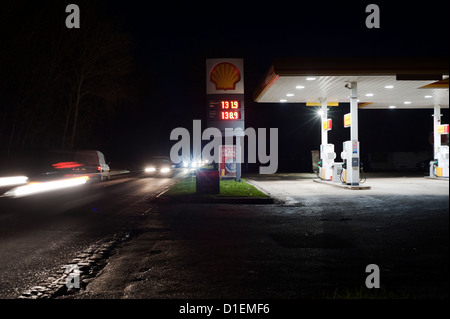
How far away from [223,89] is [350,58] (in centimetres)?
1075

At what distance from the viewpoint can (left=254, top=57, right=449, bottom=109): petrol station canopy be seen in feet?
60.1

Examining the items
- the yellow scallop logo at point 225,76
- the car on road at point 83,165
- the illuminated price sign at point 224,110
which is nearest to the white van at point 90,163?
the car on road at point 83,165

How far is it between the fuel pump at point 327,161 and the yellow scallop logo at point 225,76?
6787 millimetres

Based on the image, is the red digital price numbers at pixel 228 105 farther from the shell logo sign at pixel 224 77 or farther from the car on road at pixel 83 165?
the car on road at pixel 83 165

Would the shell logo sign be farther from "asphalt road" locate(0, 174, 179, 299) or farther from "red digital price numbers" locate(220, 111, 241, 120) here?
"asphalt road" locate(0, 174, 179, 299)

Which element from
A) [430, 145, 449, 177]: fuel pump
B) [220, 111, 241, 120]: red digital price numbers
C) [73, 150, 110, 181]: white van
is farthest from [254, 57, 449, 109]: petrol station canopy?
[73, 150, 110, 181]: white van

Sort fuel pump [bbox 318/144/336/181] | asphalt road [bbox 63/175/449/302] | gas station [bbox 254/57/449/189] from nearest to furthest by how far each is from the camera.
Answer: asphalt road [bbox 63/175/449/302]
gas station [bbox 254/57/449/189]
fuel pump [bbox 318/144/336/181]

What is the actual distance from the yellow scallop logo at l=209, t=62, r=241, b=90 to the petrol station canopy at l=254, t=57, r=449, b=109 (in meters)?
1.92

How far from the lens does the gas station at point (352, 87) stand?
1845 centimetres

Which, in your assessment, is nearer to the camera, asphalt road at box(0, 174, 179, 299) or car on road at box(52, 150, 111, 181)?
asphalt road at box(0, 174, 179, 299)

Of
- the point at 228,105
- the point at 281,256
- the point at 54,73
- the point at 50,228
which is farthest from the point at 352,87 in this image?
the point at 54,73

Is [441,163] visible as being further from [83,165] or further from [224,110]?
[83,165]

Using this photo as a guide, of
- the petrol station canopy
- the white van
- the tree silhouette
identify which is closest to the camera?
the petrol station canopy

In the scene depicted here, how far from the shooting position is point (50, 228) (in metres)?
10.7
